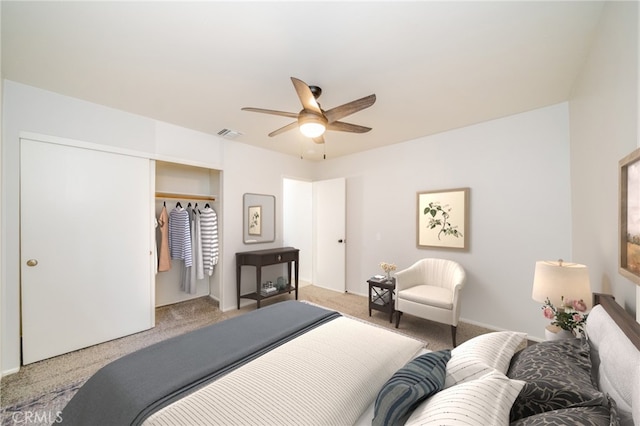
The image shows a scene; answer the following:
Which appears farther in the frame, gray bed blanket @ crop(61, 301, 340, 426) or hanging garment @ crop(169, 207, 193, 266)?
hanging garment @ crop(169, 207, 193, 266)

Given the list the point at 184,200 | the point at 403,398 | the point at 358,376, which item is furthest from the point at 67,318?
the point at 403,398

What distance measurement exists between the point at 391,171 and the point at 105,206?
12.5 feet

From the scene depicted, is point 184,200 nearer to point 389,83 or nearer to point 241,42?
point 241,42

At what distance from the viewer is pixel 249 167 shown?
3.96 m

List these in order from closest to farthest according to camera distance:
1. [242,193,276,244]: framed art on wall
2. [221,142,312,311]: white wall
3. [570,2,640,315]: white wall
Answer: [570,2,640,315]: white wall, [221,142,312,311]: white wall, [242,193,276,244]: framed art on wall

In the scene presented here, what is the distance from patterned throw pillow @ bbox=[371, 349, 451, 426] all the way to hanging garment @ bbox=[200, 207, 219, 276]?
3.21 metres

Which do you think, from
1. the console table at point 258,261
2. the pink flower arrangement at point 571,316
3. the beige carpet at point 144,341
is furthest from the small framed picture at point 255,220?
the pink flower arrangement at point 571,316

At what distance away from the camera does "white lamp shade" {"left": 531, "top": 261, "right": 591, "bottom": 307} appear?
5.14 ft

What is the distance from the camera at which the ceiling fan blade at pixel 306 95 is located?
5.30 ft

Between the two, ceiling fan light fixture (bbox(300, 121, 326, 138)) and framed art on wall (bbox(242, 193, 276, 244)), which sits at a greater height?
ceiling fan light fixture (bbox(300, 121, 326, 138))

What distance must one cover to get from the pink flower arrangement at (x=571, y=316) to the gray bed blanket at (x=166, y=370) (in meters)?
1.69

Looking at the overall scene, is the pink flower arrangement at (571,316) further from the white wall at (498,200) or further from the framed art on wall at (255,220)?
the framed art on wall at (255,220)

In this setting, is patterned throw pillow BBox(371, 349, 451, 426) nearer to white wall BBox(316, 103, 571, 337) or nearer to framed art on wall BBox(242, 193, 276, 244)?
white wall BBox(316, 103, 571, 337)

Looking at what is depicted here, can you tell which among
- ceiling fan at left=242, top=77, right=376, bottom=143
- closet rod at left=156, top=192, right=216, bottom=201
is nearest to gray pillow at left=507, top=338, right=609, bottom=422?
ceiling fan at left=242, top=77, right=376, bottom=143
